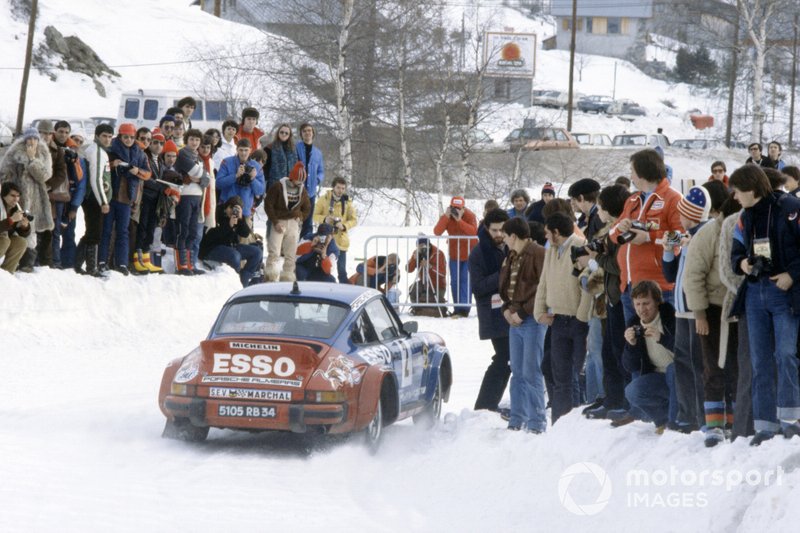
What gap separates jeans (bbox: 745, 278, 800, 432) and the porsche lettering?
416 cm

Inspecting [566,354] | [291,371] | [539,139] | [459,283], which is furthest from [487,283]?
[539,139]

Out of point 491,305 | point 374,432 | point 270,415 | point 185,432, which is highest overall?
point 491,305

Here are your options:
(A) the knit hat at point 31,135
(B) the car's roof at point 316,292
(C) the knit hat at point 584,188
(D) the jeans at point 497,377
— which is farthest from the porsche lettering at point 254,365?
(A) the knit hat at point 31,135

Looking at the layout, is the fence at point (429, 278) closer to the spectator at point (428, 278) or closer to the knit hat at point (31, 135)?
the spectator at point (428, 278)

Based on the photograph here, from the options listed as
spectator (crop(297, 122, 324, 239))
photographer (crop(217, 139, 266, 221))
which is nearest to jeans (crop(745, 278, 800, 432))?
photographer (crop(217, 139, 266, 221))

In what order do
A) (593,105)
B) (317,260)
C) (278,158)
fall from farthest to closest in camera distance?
A: (593,105)
(278,158)
(317,260)

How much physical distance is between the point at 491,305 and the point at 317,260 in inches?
278

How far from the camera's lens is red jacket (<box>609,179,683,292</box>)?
1012 centimetres

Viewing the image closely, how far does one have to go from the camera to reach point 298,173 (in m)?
19.6

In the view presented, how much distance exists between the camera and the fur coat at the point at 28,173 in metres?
16.0

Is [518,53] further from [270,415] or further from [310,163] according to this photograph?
[270,415]

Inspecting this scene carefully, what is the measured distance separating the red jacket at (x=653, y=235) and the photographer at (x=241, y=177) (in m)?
9.99

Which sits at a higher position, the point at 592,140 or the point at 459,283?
the point at 592,140

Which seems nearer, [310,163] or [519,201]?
[519,201]
